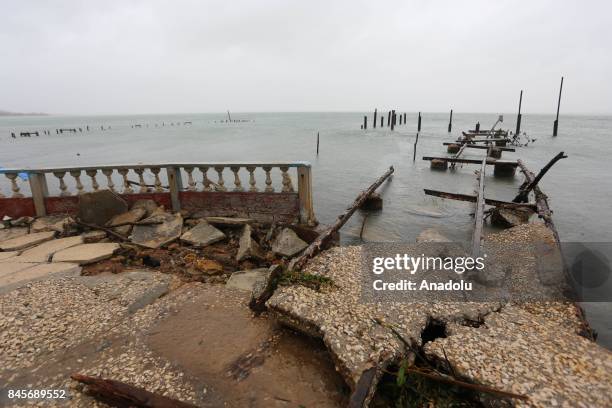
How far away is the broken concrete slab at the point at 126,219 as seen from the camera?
21.5ft

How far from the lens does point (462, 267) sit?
5234mm

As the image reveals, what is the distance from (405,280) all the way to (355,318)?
5.74ft

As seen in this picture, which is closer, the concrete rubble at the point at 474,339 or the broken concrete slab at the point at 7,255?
the concrete rubble at the point at 474,339

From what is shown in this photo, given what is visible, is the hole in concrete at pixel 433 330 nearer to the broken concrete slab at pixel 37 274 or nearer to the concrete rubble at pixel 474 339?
the concrete rubble at pixel 474 339

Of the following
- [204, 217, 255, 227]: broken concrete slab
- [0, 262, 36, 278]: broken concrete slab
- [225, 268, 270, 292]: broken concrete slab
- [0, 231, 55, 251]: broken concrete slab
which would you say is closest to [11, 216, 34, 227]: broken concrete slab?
[0, 231, 55, 251]: broken concrete slab

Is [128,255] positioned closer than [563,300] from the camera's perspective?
No

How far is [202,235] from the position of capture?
6.43 metres

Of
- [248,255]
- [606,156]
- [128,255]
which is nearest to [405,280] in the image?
[248,255]

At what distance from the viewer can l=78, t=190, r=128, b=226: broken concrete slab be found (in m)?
6.73

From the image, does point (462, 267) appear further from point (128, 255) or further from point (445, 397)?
point (128, 255)

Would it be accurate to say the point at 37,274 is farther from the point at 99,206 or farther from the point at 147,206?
the point at 147,206

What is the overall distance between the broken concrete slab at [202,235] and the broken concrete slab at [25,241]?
2938 mm

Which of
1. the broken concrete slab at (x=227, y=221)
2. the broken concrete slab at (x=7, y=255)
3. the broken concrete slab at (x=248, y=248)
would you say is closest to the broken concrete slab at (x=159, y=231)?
the broken concrete slab at (x=227, y=221)

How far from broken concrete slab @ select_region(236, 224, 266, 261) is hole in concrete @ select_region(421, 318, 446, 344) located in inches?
135
